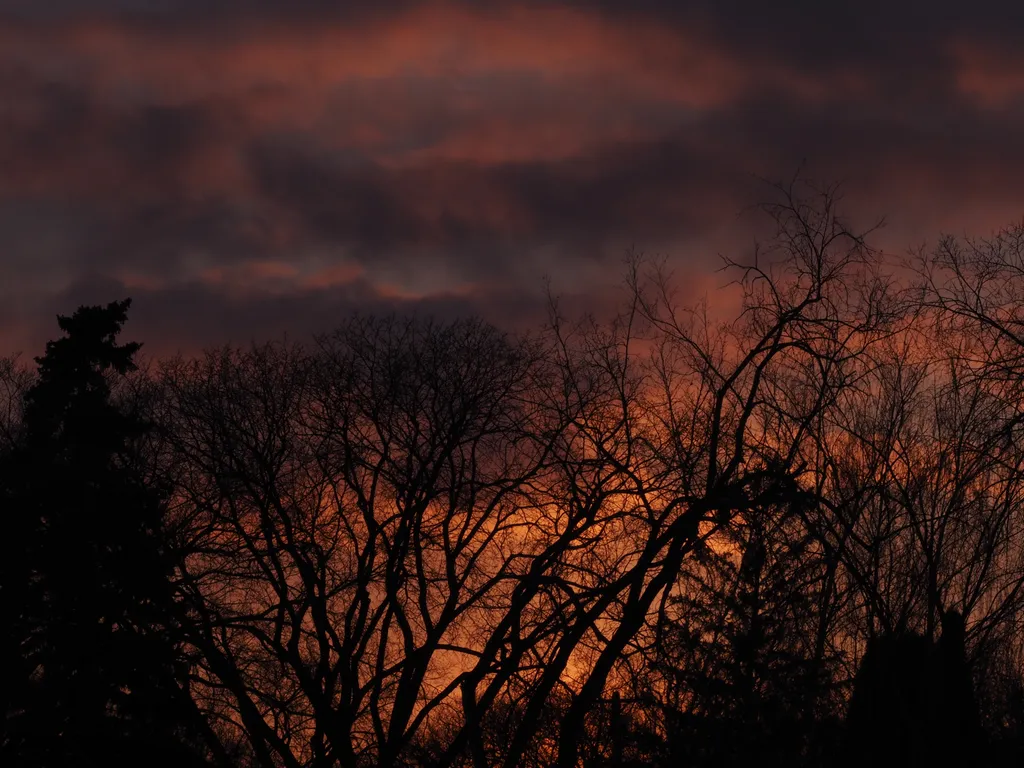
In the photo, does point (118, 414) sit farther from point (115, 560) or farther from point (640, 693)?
point (640, 693)

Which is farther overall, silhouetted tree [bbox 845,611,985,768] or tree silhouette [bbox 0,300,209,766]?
tree silhouette [bbox 0,300,209,766]

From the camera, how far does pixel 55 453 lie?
31062 millimetres

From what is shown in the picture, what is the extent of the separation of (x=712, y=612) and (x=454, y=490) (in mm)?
10564

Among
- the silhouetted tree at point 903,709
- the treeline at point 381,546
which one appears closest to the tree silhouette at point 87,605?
the treeline at point 381,546

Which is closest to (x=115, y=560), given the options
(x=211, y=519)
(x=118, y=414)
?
(x=211, y=519)

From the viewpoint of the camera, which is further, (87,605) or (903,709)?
(87,605)

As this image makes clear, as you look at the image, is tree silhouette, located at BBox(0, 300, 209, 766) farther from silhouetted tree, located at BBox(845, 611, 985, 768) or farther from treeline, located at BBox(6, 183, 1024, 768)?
silhouetted tree, located at BBox(845, 611, 985, 768)

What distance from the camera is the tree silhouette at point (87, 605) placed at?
87.8 ft

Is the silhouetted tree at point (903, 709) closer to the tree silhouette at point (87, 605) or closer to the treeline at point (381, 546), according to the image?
the treeline at point (381, 546)

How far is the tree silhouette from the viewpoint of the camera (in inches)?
1053

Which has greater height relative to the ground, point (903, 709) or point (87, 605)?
point (87, 605)

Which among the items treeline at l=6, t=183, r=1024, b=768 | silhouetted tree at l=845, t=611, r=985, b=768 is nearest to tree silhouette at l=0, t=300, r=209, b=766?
treeline at l=6, t=183, r=1024, b=768

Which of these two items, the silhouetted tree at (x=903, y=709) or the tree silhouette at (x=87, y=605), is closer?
the silhouetted tree at (x=903, y=709)

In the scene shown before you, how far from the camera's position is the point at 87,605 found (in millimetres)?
27625
